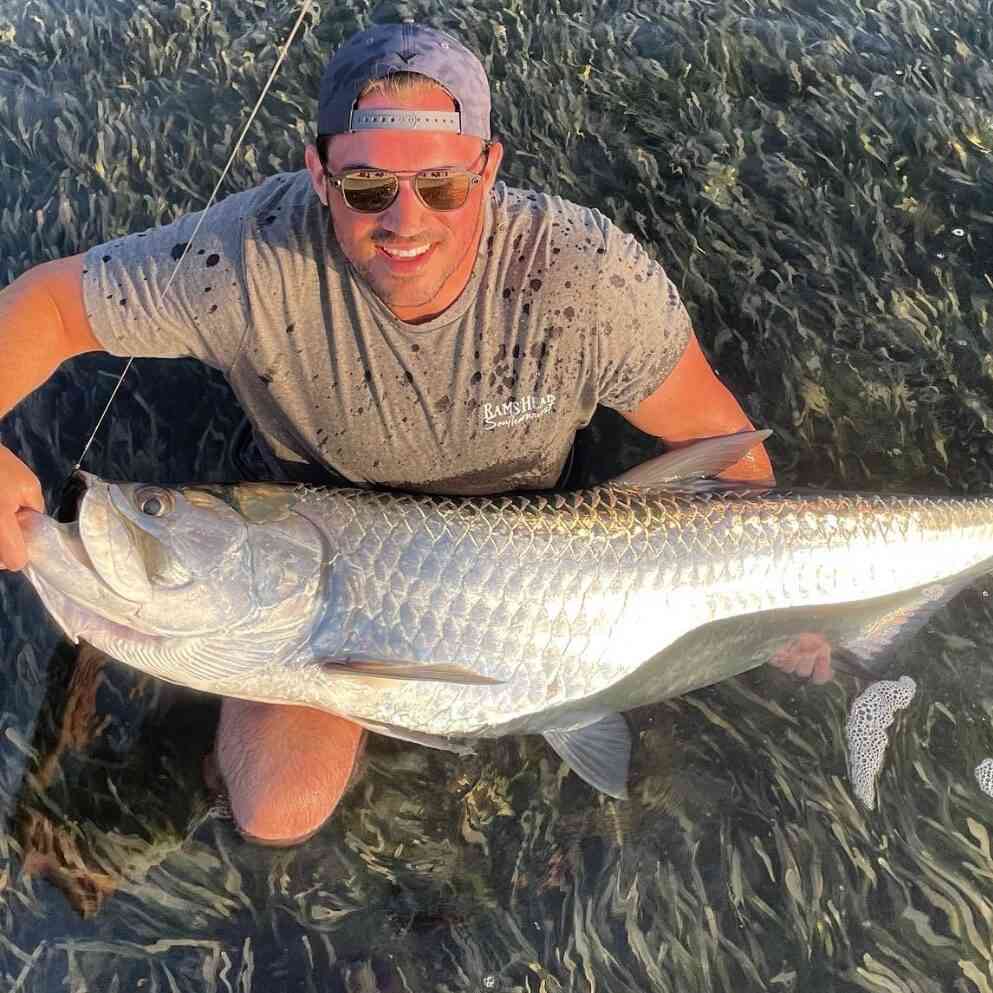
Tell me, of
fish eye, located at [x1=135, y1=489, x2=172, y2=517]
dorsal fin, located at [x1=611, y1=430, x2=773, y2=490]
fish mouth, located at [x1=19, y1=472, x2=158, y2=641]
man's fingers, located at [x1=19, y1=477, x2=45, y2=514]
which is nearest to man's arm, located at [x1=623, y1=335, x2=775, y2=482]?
dorsal fin, located at [x1=611, y1=430, x2=773, y2=490]

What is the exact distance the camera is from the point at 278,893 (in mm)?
2650

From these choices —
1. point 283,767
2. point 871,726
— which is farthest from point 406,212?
point 871,726

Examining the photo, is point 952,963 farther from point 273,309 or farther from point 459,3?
point 459,3

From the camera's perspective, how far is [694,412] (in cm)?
267

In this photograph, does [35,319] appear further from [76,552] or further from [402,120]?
[402,120]

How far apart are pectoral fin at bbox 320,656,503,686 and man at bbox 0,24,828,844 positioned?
59 cm

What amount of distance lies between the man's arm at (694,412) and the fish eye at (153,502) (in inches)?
53.4

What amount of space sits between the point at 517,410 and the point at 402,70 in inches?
36.1

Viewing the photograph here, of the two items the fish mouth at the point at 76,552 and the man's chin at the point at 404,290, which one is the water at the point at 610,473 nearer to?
the fish mouth at the point at 76,552

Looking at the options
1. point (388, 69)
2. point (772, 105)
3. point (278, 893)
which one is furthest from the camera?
point (772, 105)

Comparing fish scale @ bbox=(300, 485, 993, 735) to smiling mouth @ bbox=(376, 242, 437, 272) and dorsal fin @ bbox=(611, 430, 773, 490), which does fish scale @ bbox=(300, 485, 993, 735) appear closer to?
dorsal fin @ bbox=(611, 430, 773, 490)

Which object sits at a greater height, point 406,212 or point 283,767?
point 406,212

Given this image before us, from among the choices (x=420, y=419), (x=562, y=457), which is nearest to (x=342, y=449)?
(x=420, y=419)

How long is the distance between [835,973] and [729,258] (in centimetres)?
255
